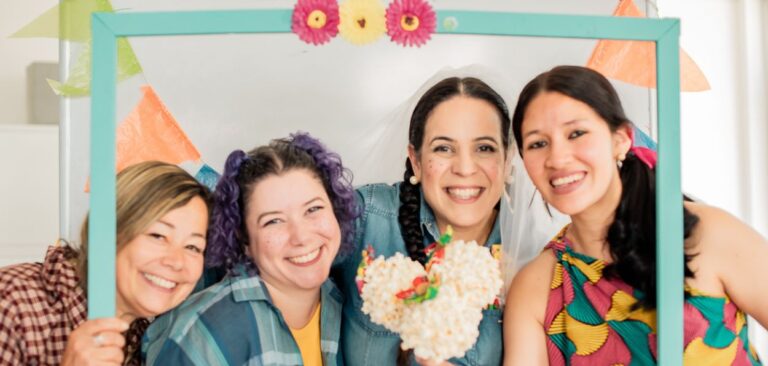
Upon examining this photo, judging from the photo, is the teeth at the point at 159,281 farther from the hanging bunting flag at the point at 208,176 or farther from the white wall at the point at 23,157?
the white wall at the point at 23,157

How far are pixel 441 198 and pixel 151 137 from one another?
58 centimetres

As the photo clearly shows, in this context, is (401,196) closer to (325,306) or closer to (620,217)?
(325,306)

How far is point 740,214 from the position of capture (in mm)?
2953

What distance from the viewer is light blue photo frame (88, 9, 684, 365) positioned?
1191mm

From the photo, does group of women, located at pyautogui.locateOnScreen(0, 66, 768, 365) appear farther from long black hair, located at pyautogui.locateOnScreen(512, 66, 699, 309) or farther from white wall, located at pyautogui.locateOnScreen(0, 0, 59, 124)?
white wall, located at pyautogui.locateOnScreen(0, 0, 59, 124)

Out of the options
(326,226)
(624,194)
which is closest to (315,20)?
(326,226)

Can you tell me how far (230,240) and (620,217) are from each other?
0.76 metres

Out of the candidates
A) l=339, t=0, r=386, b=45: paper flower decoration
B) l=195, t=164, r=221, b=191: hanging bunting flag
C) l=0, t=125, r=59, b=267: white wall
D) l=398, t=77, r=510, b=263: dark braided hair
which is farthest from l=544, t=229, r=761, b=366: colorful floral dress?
l=0, t=125, r=59, b=267: white wall

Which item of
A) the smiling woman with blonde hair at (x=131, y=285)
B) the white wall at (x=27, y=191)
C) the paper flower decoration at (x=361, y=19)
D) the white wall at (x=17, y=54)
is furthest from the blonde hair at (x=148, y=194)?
the white wall at (x=17, y=54)

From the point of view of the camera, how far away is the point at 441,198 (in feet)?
4.24

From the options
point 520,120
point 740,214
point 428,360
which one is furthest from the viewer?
point 740,214

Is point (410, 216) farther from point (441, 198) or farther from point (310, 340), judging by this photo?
point (310, 340)

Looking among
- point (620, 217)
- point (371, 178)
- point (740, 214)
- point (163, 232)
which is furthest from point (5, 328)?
point (740, 214)

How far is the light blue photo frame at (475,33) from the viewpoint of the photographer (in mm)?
1191
